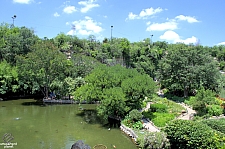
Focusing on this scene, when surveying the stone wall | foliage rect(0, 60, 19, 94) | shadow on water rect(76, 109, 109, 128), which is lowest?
the stone wall

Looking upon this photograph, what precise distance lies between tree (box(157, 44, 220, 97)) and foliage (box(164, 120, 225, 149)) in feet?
57.4

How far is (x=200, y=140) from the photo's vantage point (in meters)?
13.1

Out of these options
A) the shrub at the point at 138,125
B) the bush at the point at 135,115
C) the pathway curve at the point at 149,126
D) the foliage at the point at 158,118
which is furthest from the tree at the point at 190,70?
the shrub at the point at 138,125

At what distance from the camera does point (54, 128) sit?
1997cm

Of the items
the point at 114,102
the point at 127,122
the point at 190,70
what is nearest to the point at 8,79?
the point at 114,102

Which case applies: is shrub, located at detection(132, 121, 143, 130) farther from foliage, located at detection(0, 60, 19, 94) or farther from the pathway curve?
foliage, located at detection(0, 60, 19, 94)

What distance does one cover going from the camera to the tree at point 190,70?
3053 centimetres

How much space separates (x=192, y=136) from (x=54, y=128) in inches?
502

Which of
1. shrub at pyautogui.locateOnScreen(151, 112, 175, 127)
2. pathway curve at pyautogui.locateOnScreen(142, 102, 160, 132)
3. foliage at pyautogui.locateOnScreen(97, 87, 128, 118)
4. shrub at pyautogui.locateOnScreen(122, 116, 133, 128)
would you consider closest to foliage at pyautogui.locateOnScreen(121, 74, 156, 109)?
foliage at pyautogui.locateOnScreen(97, 87, 128, 118)

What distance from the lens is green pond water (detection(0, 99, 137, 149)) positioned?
16625 millimetres

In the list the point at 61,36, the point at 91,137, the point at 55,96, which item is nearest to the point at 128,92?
the point at 91,137

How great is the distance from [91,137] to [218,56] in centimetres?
7626

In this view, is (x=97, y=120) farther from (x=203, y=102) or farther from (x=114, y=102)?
(x=203, y=102)

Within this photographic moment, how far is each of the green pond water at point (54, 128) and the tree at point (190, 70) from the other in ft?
46.6
